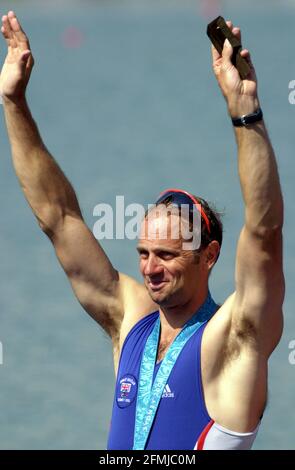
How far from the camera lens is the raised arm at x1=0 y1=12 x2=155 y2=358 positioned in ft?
21.5

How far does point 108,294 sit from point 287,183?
25.2ft

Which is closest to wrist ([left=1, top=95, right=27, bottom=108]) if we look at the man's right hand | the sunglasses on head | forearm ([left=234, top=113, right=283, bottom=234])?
the man's right hand

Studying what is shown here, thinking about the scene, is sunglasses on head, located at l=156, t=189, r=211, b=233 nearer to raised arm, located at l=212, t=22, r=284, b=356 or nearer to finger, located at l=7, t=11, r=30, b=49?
raised arm, located at l=212, t=22, r=284, b=356

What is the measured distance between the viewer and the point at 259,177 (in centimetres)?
563

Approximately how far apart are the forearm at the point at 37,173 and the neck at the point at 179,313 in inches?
26.9

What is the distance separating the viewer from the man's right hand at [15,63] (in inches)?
253

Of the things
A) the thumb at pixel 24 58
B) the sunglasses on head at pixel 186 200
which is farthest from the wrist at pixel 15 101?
the sunglasses on head at pixel 186 200

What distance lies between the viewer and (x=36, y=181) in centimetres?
656

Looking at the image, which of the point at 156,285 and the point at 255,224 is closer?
the point at 255,224

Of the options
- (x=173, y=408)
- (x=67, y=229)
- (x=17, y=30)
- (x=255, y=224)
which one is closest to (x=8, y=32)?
(x=17, y=30)

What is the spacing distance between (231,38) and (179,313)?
115 cm

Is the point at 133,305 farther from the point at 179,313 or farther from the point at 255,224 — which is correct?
the point at 255,224
